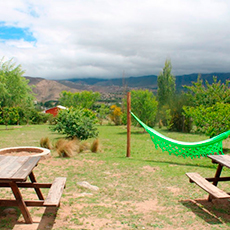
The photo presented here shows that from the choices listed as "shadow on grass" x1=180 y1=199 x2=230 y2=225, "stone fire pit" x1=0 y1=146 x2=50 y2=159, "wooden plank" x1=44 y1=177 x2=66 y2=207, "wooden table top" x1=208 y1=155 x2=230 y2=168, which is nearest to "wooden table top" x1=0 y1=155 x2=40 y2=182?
"wooden plank" x1=44 y1=177 x2=66 y2=207

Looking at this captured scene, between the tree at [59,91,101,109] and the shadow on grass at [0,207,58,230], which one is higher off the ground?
the shadow on grass at [0,207,58,230]

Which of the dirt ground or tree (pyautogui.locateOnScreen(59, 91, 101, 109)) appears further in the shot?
tree (pyautogui.locateOnScreen(59, 91, 101, 109))

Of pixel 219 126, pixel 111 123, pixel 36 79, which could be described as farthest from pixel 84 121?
pixel 36 79

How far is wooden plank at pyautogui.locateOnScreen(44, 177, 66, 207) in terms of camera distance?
265 cm

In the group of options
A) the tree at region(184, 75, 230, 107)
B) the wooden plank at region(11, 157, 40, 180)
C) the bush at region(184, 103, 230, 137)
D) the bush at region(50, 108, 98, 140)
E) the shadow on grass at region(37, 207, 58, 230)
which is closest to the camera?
the wooden plank at region(11, 157, 40, 180)

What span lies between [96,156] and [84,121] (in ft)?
9.00

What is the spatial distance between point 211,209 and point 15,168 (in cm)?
260

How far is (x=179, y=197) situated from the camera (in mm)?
3822

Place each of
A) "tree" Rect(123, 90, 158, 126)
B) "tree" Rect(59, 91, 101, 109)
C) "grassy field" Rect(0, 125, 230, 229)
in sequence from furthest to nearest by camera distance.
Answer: "tree" Rect(59, 91, 101, 109), "tree" Rect(123, 90, 158, 126), "grassy field" Rect(0, 125, 230, 229)

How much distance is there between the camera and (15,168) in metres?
2.89

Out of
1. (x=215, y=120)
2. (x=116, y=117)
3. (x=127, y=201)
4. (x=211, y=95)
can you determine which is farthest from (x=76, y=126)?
(x=116, y=117)

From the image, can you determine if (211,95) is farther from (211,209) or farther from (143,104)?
(211,209)

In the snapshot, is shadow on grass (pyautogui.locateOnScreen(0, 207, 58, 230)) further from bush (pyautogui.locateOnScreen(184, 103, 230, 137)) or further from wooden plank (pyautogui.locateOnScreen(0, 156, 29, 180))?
bush (pyautogui.locateOnScreen(184, 103, 230, 137))

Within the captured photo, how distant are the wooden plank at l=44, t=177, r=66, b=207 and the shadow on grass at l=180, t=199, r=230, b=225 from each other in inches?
69.2
